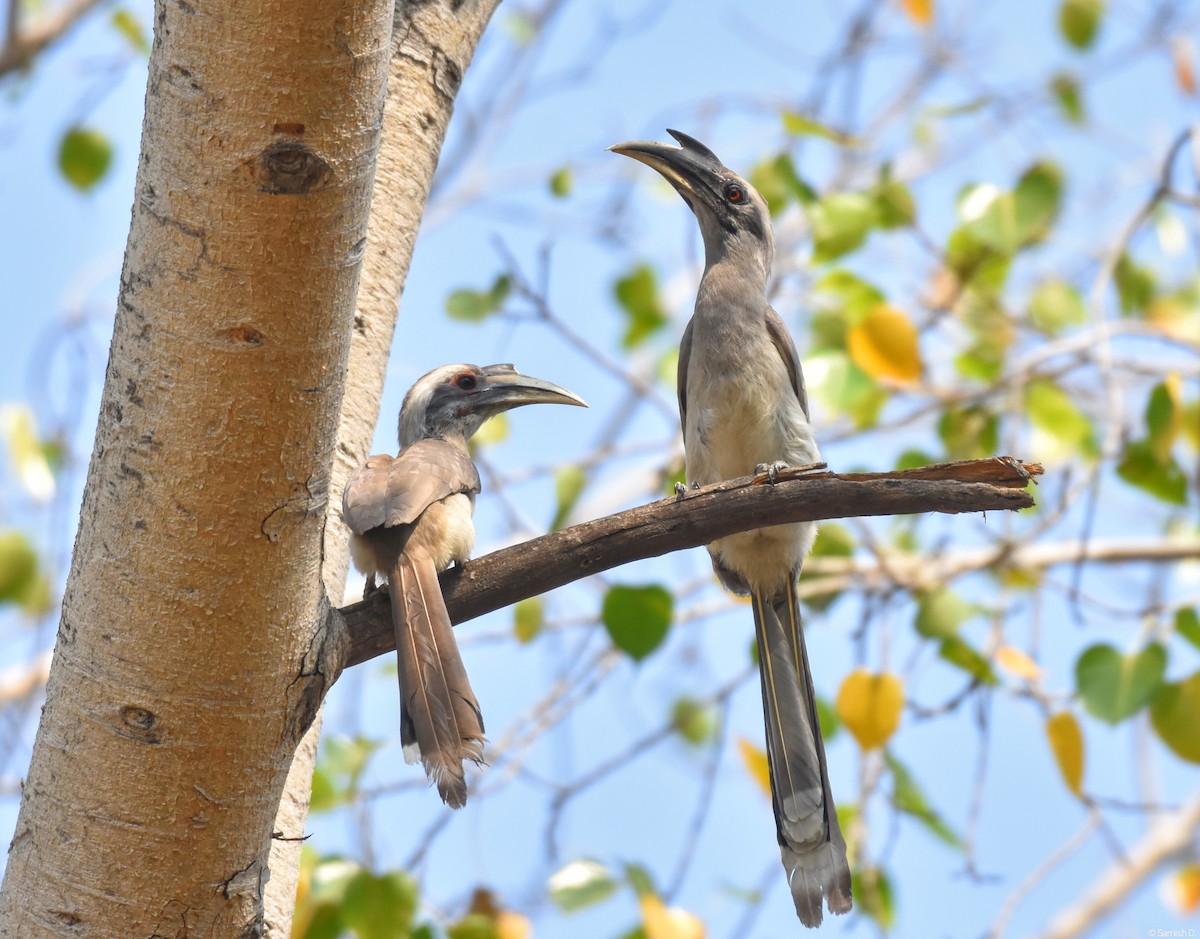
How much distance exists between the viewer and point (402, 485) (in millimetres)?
2670

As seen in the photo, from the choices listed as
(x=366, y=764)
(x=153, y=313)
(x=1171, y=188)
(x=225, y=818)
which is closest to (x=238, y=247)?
(x=153, y=313)

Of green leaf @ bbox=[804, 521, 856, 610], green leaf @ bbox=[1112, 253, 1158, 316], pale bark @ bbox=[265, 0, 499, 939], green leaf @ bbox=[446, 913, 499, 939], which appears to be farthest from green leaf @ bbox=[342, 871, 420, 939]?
green leaf @ bbox=[1112, 253, 1158, 316]

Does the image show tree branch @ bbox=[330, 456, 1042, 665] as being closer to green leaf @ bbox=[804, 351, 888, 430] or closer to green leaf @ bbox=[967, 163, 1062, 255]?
green leaf @ bbox=[804, 351, 888, 430]

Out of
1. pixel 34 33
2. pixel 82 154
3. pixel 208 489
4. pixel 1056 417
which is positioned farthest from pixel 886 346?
pixel 34 33

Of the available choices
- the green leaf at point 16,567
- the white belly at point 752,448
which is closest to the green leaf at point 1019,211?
the white belly at point 752,448

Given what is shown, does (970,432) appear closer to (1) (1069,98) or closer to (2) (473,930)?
(1) (1069,98)

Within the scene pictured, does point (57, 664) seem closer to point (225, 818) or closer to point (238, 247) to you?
point (225, 818)

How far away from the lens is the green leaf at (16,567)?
14.9 feet

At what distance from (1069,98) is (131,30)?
13.6ft

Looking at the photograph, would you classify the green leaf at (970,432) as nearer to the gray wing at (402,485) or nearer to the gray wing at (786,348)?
the gray wing at (786,348)

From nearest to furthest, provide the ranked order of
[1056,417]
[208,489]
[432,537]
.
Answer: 1. [208,489]
2. [432,537]
3. [1056,417]

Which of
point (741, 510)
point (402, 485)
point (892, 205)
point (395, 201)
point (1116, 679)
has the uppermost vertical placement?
point (892, 205)

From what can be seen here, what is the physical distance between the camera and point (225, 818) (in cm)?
179

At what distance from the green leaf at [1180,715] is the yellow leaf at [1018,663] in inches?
19.5
